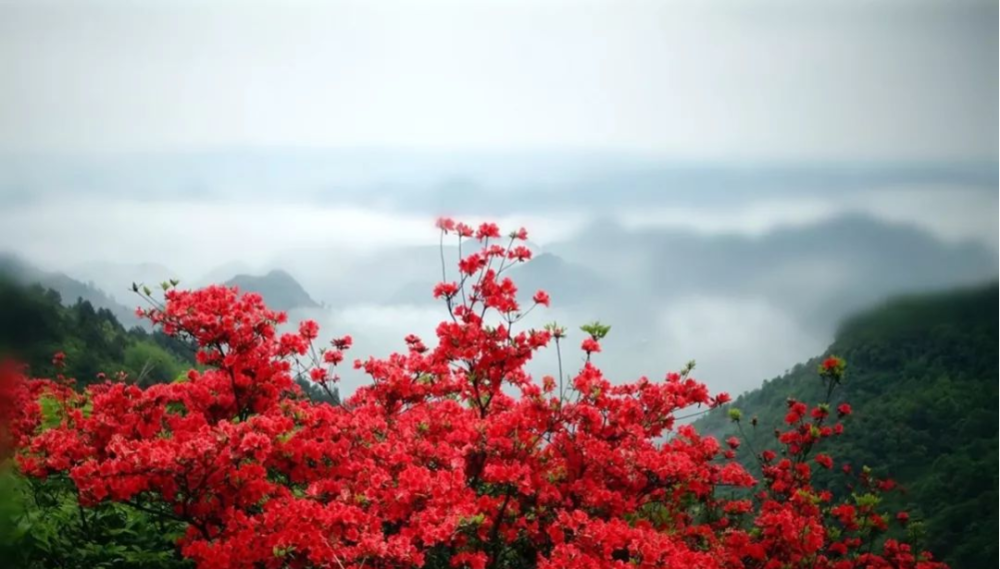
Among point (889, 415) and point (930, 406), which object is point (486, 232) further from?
point (930, 406)

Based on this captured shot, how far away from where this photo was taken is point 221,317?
4.17 meters

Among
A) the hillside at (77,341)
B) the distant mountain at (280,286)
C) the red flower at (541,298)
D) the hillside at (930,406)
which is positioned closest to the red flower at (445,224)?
the red flower at (541,298)

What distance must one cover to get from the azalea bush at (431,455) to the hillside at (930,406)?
10.5 feet

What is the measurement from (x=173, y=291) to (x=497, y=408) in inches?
80.5

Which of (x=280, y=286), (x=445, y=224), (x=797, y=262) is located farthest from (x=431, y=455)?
(x=280, y=286)

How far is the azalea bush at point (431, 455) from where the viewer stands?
338 centimetres

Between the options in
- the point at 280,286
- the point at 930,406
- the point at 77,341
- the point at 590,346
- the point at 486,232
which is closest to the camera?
the point at 590,346

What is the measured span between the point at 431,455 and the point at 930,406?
8954mm

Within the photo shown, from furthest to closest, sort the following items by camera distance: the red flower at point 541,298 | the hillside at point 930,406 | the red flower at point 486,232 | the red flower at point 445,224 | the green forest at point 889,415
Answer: the hillside at point 930,406 < the red flower at point 445,224 < the red flower at point 486,232 < the red flower at point 541,298 < the green forest at point 889,415

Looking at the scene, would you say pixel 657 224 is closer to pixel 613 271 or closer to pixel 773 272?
pixel 613 271

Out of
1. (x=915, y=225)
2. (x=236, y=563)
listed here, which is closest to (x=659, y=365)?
(x=915, y=225)

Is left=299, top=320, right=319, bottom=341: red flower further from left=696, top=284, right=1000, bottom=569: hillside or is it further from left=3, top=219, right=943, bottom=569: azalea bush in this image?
left=696, top=284, right=1000, bottom=569: hillside

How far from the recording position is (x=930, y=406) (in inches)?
408

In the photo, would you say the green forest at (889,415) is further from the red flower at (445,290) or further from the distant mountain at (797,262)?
the red flower at (445,290)
